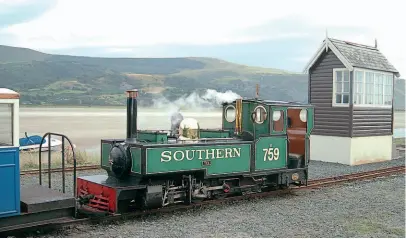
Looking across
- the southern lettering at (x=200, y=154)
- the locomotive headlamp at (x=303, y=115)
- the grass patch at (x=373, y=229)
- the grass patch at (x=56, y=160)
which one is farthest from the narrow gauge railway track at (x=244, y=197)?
the grass patch at (x=56, y=160)

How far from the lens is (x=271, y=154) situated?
402 inches

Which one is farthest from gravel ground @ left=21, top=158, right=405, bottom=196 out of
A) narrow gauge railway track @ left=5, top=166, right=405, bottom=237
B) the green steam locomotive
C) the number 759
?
the number 759

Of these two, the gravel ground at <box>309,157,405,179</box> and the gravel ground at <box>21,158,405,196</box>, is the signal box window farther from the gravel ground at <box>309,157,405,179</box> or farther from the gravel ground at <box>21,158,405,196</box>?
the gravel ground at <box>309,157,405,179</box>

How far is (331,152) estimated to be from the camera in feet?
57.0

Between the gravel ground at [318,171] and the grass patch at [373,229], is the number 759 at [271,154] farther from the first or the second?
the gravel ground at [318,171]

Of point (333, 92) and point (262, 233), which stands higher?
point (333, 92)

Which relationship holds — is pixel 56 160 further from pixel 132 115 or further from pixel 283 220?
pixel 283 220

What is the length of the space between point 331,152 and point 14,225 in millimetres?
13295

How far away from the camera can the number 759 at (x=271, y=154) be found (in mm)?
10102

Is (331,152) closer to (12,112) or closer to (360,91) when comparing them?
(360,91)

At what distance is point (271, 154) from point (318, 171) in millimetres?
5059

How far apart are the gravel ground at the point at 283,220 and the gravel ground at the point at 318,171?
3224 millimetres

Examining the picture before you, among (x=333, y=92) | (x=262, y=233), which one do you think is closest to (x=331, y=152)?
(x=333, y=92)

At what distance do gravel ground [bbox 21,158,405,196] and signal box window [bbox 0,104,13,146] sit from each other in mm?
4007
